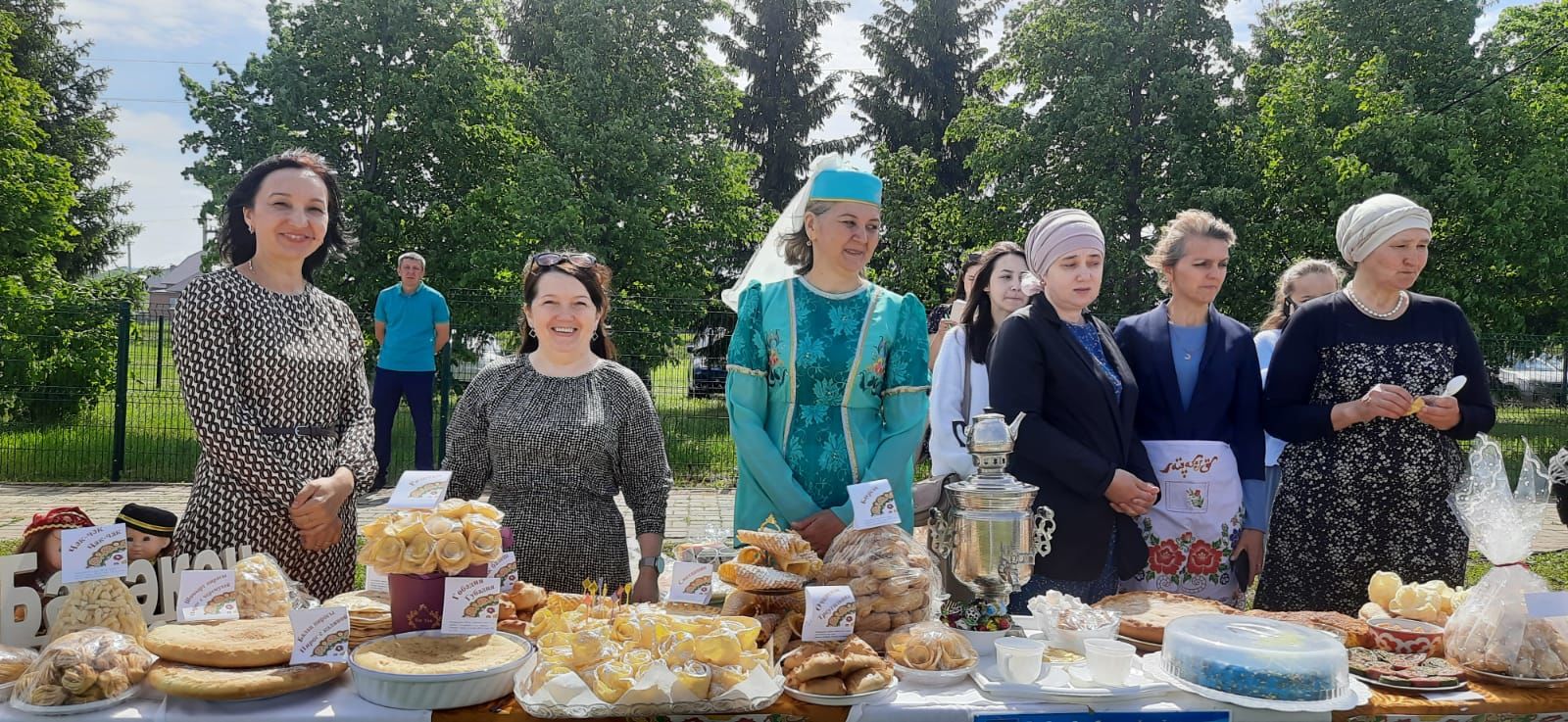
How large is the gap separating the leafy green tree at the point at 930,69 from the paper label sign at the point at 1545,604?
22179 millimetres

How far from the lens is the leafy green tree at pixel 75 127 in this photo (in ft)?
66.2

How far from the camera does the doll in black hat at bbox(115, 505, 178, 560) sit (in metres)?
2.24

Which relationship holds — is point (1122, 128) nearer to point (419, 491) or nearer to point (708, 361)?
point (708, 361)

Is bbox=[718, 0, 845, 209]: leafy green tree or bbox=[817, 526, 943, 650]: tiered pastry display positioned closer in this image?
bbox=[817, 526, 943, 650]: tiered pastry display

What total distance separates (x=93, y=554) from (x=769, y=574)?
1.43 m

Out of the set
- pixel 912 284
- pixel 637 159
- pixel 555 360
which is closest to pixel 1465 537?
pixel 555 360

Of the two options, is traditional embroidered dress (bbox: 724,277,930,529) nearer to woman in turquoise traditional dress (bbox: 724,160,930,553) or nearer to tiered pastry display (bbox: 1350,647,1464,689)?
woman in turquoise traditional dress (bbox: 724,160,930,553)

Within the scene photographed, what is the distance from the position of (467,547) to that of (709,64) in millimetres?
17319

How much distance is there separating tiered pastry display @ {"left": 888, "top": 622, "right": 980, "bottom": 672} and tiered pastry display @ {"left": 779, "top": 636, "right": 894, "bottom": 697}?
0.25 feet

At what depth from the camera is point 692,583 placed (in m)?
2.26

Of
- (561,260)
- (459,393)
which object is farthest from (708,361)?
(561,260)

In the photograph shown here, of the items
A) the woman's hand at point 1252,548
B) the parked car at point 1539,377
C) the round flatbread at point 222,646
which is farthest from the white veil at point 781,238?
the parked car at point 1539,377

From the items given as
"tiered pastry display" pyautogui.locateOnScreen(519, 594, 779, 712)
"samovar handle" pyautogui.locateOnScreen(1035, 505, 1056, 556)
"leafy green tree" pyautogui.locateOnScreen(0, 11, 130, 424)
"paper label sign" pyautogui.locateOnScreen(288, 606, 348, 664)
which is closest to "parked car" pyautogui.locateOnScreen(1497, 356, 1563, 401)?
"samovar handle" pyautogui.locateOnScreen(1035, 505, 1056, 556)

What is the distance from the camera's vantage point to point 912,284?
1906 cm
